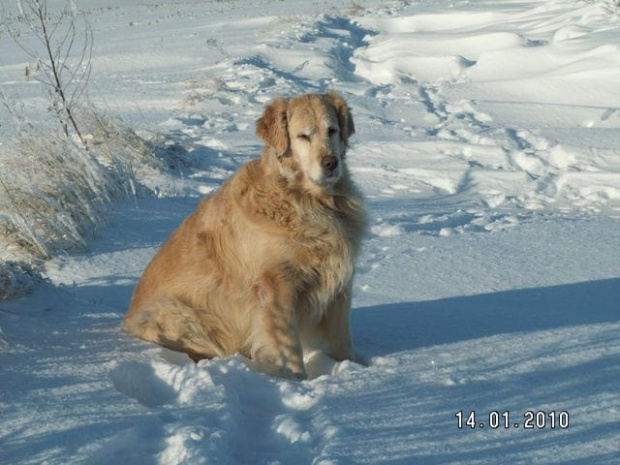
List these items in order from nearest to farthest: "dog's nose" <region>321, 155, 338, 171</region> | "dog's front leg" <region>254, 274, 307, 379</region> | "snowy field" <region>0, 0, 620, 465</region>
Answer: "snowy field" <region>0, 0, 620, 465</region>
"dog's front leg" <region>254, 274, 307, 379</region>
"dog's nose" <region>321, 155, 338, 171</region>

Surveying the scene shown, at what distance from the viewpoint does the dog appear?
11.3 feet

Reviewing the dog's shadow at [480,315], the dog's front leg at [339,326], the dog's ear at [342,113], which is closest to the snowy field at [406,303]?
the dog's shadow at [480,315]

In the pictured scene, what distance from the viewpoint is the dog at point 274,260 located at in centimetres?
344

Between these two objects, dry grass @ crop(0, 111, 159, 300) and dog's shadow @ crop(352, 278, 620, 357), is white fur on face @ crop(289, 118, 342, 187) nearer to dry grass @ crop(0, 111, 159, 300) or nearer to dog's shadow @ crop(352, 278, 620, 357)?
dog's shadow @ crop(352, 278, 620, 357)

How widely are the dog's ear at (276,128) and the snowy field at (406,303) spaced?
1.13 meters

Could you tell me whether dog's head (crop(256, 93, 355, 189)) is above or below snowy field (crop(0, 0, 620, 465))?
above

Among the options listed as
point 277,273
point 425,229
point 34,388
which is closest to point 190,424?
point 34,388

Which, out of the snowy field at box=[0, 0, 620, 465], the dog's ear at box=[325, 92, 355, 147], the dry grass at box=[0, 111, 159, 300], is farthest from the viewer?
the dry grass at box=[0, 111, 159, 300]

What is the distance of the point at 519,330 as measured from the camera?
3676mm

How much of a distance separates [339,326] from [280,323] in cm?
41

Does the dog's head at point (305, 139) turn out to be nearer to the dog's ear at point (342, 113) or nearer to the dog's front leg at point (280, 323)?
the dog's ear at point (342, 113)

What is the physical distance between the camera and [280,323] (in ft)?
11.2

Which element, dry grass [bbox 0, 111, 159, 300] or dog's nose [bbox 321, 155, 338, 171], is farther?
dry grass [bbox 0, 111, 159, 300]

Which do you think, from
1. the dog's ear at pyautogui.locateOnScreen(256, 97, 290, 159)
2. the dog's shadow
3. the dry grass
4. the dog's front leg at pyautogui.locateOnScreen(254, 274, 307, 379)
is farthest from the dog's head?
the dry grass
